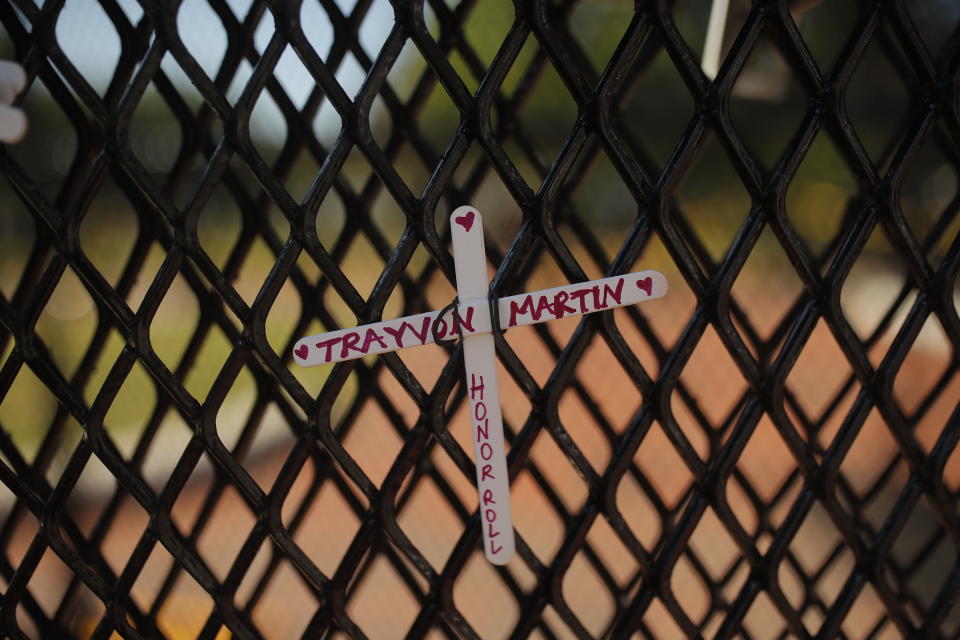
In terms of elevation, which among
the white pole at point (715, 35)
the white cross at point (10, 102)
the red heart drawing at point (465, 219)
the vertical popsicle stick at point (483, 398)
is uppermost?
the white pole at point (715, 35)

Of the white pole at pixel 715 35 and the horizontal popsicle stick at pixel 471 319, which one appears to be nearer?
the horizontal popsicle stick at pixel 471 319

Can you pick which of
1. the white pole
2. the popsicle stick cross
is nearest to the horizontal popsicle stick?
the popsicle stick cross

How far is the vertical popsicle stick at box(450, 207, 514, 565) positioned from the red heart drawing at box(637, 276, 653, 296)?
12cm

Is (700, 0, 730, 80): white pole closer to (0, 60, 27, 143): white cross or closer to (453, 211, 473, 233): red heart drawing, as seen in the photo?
(453, 211, 473, 233): red heart drawing

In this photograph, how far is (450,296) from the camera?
67cm

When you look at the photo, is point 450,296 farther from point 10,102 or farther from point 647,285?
point 10,102

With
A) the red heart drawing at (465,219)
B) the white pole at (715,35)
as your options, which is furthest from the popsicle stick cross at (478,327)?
the white pole at (715,35)

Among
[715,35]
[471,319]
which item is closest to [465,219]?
[471,319]

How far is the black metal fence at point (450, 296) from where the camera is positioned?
1.86 ft

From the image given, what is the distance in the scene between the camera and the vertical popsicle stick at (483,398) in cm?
55

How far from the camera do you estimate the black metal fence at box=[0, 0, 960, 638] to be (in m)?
0.57

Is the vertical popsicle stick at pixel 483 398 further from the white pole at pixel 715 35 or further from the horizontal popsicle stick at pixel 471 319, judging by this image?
the white pole at pixel 715 35

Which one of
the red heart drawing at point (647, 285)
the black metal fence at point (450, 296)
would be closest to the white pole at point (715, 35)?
the black metal fence at point (450, 296)

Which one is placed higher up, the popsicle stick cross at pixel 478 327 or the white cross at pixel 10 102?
the white cross at pixel 10 102
